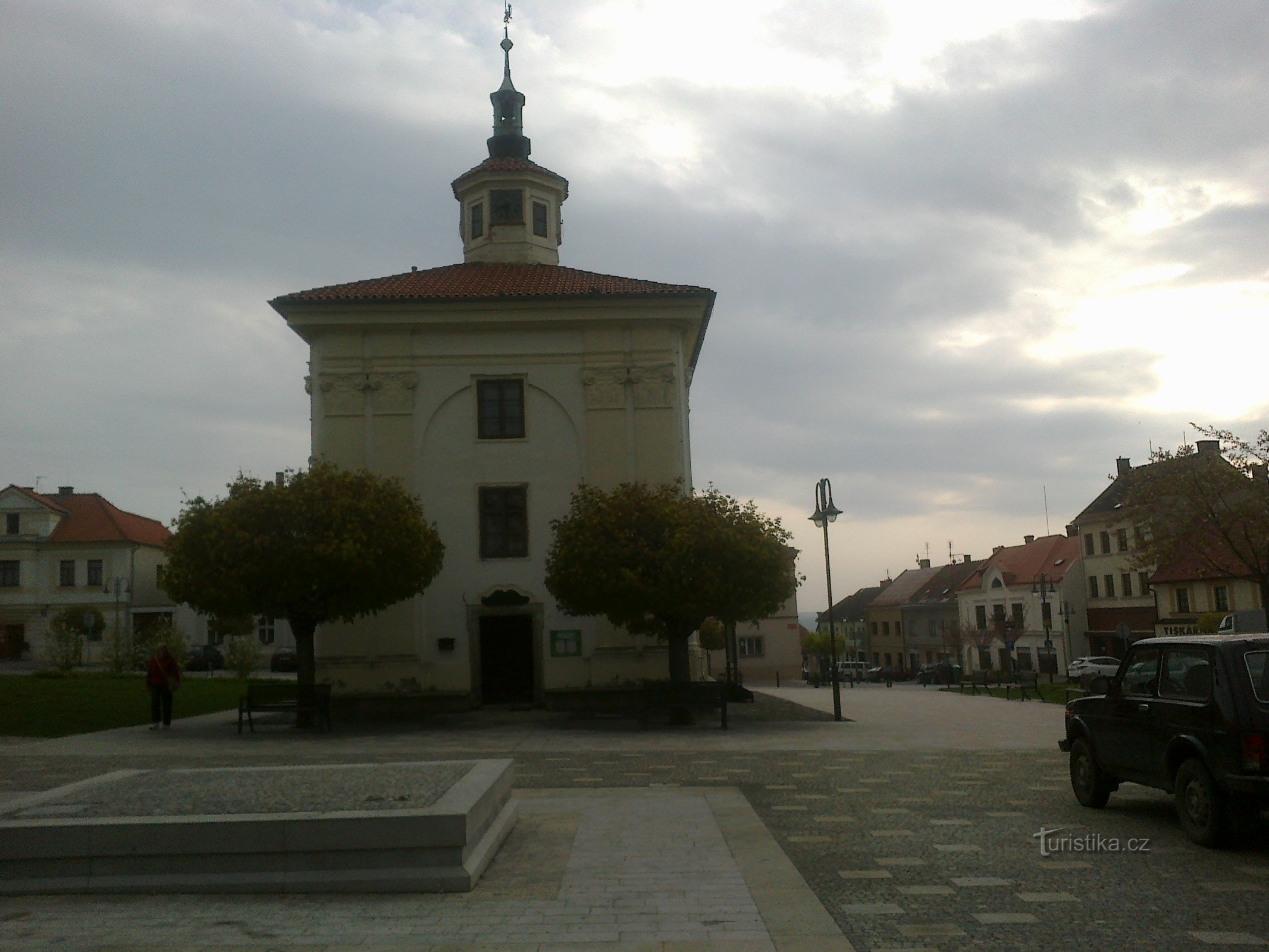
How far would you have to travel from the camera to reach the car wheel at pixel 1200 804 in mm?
8305

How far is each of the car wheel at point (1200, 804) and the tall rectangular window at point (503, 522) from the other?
20443 millimetres

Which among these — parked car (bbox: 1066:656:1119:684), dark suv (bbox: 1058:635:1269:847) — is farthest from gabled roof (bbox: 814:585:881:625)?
dark suv (bbox: 1058:635:1269:847)

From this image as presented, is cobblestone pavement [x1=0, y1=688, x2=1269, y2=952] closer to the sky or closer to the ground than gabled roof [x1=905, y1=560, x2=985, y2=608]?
closer to the ground

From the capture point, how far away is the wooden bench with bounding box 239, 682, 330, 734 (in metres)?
22.1

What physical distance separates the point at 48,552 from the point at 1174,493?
5985cm

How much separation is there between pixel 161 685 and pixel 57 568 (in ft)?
161

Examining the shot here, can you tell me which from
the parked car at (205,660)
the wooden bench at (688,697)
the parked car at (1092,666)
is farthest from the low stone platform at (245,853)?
the parked car at (205,660)

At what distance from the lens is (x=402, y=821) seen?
735 centimetres

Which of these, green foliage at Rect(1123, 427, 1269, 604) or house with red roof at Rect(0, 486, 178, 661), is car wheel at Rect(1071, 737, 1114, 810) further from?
house with red roof at Rect(0, 486, 178, 661)

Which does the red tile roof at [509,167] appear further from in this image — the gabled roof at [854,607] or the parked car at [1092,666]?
the gabled roof at [854,607]

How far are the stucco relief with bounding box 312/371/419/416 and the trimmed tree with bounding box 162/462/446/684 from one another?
5.03 metres

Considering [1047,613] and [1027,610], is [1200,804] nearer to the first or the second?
[1047,613]

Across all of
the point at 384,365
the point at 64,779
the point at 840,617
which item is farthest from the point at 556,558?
the point at 840,617

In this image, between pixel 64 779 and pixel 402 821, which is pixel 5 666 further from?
pixel 402 821
